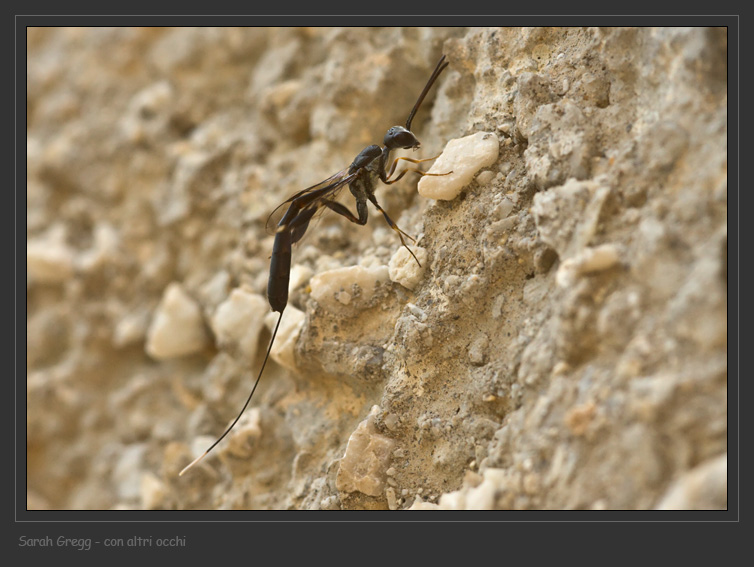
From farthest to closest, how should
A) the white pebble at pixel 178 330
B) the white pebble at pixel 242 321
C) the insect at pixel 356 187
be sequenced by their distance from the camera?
the white pebble at pixel 178 330
the white pebble at pixel 242 321
the insect at pixel 356 187

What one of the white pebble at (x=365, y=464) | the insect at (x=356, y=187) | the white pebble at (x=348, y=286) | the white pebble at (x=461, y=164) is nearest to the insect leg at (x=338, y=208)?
the insect at (x=356, y=187)

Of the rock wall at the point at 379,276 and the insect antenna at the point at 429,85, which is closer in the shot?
the rock wall at the point at 379,276

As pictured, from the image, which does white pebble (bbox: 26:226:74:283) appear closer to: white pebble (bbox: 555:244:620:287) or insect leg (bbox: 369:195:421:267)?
insect leg (bbox: 369:195:421:267)

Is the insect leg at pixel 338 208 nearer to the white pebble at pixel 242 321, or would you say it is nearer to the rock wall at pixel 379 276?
the rock wall at pixel 379 276

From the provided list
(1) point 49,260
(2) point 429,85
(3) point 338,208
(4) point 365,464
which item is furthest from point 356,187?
(1) point 49,260

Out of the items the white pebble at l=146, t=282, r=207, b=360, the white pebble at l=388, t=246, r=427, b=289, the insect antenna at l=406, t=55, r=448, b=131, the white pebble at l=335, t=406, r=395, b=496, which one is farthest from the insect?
the white pebble at l=146, t=282, r=207, b=360

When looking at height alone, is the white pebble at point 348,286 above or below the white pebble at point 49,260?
below

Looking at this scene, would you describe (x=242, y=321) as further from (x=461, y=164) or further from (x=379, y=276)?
(x=461, y=164)

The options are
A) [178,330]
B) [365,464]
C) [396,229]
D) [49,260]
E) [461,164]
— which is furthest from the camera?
[49,260]
